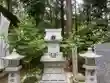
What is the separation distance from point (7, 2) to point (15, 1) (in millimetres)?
420

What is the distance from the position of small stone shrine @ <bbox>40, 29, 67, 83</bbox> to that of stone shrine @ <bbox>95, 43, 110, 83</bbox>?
62 cm

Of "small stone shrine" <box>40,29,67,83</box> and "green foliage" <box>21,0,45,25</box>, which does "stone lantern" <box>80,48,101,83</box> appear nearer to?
"small stone shrine" <box>40,29,67,83</box>

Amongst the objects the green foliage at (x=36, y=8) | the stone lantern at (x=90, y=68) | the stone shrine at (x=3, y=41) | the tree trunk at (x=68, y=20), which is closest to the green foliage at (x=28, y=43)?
the stone shrine at (x=3, y=41)

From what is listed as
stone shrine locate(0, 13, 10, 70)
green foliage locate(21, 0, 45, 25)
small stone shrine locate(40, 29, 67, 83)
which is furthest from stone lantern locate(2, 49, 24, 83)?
green foliage locate(21, 0, 45, 25)

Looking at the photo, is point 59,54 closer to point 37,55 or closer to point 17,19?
point 37,55

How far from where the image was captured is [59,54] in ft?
→ 9.83

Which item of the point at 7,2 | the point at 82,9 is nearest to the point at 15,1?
the point at 7,2

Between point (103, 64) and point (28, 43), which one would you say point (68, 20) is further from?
point (103, 64)

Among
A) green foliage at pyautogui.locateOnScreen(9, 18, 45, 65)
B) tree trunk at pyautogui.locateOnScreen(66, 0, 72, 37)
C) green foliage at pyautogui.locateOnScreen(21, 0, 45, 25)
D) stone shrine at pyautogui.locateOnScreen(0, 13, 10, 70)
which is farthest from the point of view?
green foliage at pyautogui.locateOnScreen(21, 0, 45, 25)

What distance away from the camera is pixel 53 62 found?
2.91 metres

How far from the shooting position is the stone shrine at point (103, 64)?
2.55m

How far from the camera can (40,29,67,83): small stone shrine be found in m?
2.89

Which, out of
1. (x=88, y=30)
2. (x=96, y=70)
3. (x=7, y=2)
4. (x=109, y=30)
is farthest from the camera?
(x=7, y=2)

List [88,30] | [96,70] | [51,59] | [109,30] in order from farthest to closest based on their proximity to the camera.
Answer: [109,30] < [88,30] < [51,59] < [96,70]
